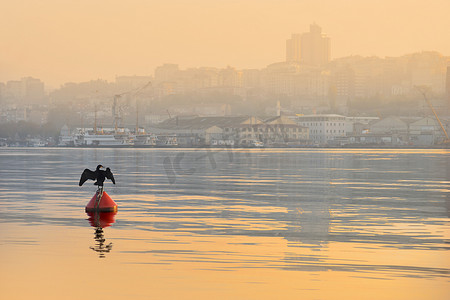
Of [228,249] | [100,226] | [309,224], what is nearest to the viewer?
[228,249]

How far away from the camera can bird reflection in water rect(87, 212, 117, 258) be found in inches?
742

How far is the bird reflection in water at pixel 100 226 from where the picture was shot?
61.9ft

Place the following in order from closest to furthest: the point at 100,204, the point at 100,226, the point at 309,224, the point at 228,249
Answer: the point at 228,249, the point at 100,226, the point at 309,224, the point at 100,204

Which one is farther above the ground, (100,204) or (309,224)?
(100,204)

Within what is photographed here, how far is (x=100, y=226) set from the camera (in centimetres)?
2403

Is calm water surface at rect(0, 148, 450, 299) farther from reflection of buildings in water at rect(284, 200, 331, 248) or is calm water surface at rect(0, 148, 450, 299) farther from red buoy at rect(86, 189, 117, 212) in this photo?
red buoy at rect(86, 189, 117, 212)

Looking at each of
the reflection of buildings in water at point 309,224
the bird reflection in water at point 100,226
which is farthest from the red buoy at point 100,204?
the reflection of buildings in water at point 309,224

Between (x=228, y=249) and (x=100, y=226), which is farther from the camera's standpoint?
(x=100, y=226)

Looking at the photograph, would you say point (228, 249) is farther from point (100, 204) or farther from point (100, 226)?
point (100, 204)

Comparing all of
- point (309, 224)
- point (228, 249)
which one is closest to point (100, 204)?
point (309, 224)

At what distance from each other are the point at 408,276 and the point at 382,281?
88cm

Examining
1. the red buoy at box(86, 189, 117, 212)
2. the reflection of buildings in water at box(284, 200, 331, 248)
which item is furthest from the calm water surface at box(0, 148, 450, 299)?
the red buoy at box(86, 189, 117, 212)

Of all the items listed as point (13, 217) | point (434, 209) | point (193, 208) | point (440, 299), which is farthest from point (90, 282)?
point (434, 209)

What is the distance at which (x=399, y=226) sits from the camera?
24.5 meters
